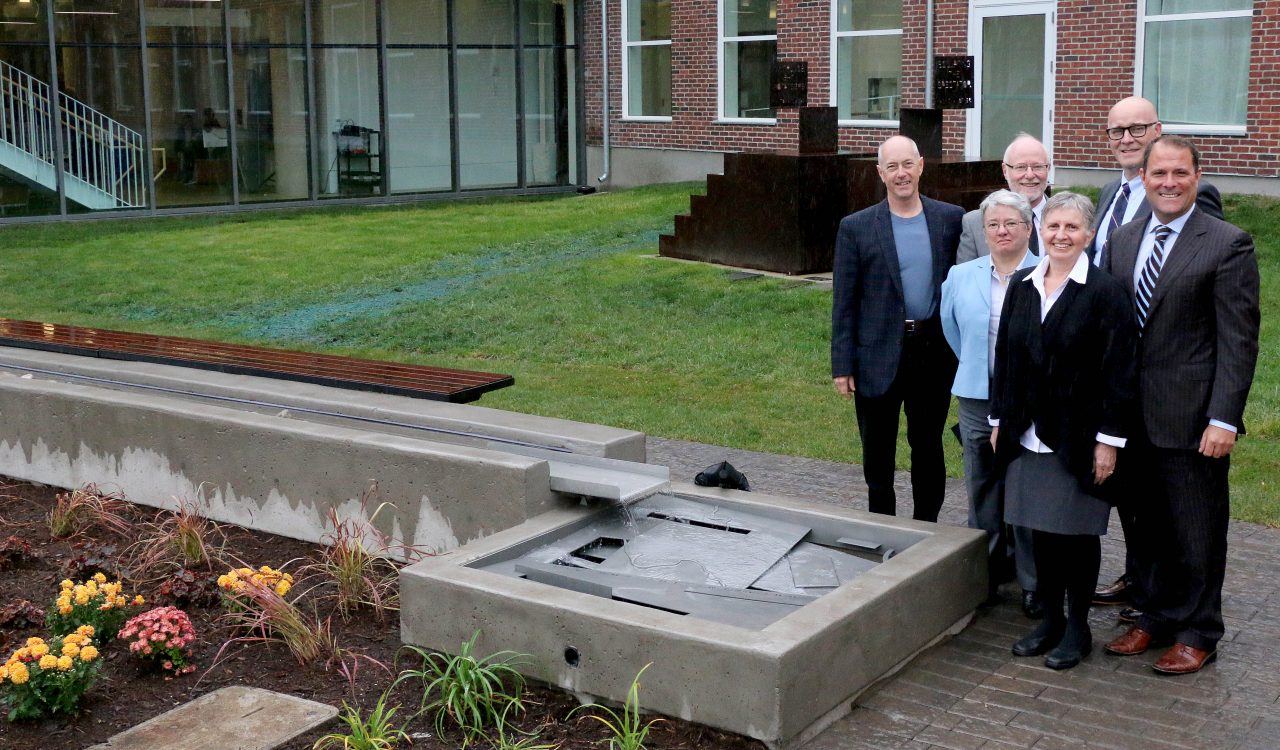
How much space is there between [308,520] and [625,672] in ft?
7.71

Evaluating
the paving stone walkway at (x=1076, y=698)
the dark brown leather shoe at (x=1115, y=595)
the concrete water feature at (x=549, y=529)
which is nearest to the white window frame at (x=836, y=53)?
the concrete water feature at (x=549, y=529)

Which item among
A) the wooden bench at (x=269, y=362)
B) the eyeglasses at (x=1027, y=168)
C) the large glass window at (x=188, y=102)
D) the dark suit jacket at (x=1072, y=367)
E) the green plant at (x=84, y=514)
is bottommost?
the green plant at (x=84, y=514)

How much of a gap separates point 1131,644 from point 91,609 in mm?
3837

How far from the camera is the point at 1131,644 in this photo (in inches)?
205

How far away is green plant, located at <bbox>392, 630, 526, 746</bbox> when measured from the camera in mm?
4609

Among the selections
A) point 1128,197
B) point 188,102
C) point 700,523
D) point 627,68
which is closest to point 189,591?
point 700,523

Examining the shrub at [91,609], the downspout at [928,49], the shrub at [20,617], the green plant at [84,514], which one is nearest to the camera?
the shrub at [91,609]

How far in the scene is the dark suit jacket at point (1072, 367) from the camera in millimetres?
4926

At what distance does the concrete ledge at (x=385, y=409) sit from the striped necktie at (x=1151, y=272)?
240cm

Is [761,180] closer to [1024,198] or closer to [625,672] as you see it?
[1024,198]

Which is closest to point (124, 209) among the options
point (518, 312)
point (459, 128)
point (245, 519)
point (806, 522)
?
point (459, 128)

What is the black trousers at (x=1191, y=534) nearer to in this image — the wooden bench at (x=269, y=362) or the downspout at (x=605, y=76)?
the wooden bench at (x=269, y=362)

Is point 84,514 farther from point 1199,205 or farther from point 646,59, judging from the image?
point 646,59

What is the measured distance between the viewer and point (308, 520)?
21.1ft
